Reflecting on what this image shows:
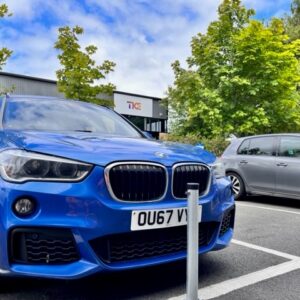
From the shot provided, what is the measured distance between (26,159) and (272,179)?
6041 millimetres

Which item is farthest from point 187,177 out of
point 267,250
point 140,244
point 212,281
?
point 267,250

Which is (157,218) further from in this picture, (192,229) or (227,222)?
(227,222)

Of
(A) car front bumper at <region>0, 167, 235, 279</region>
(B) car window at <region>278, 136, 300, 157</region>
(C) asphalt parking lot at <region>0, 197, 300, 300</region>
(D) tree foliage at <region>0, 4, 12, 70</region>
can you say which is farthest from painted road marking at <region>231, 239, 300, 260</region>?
(D) tree foliage at <region>0, 4, 12, 70</region>

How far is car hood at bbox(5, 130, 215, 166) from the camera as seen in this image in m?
2.81

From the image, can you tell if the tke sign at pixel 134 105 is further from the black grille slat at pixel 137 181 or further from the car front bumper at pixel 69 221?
the car front bumper at pixel 69 221

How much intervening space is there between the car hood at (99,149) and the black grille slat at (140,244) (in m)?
0.51

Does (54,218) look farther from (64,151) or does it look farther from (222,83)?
(222,83)

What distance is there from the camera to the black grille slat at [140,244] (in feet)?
9.17

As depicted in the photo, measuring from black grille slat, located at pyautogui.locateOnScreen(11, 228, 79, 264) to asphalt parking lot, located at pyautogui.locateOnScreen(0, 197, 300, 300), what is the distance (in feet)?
1.50

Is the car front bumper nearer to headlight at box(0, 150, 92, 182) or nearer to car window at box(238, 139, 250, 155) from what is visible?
headlight at box(0, 150, 92, 182)

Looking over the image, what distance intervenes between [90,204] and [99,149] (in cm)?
45

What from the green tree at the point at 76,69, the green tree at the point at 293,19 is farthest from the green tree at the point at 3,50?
the green tree at the point at 293,19

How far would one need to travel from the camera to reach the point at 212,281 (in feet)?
11.2

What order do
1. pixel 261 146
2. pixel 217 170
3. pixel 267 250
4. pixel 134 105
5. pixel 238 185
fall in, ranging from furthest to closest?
pixel 134 105 → pixel 238 185 → pixel 261 146 → pixel 267 250 → pixel 217 170
